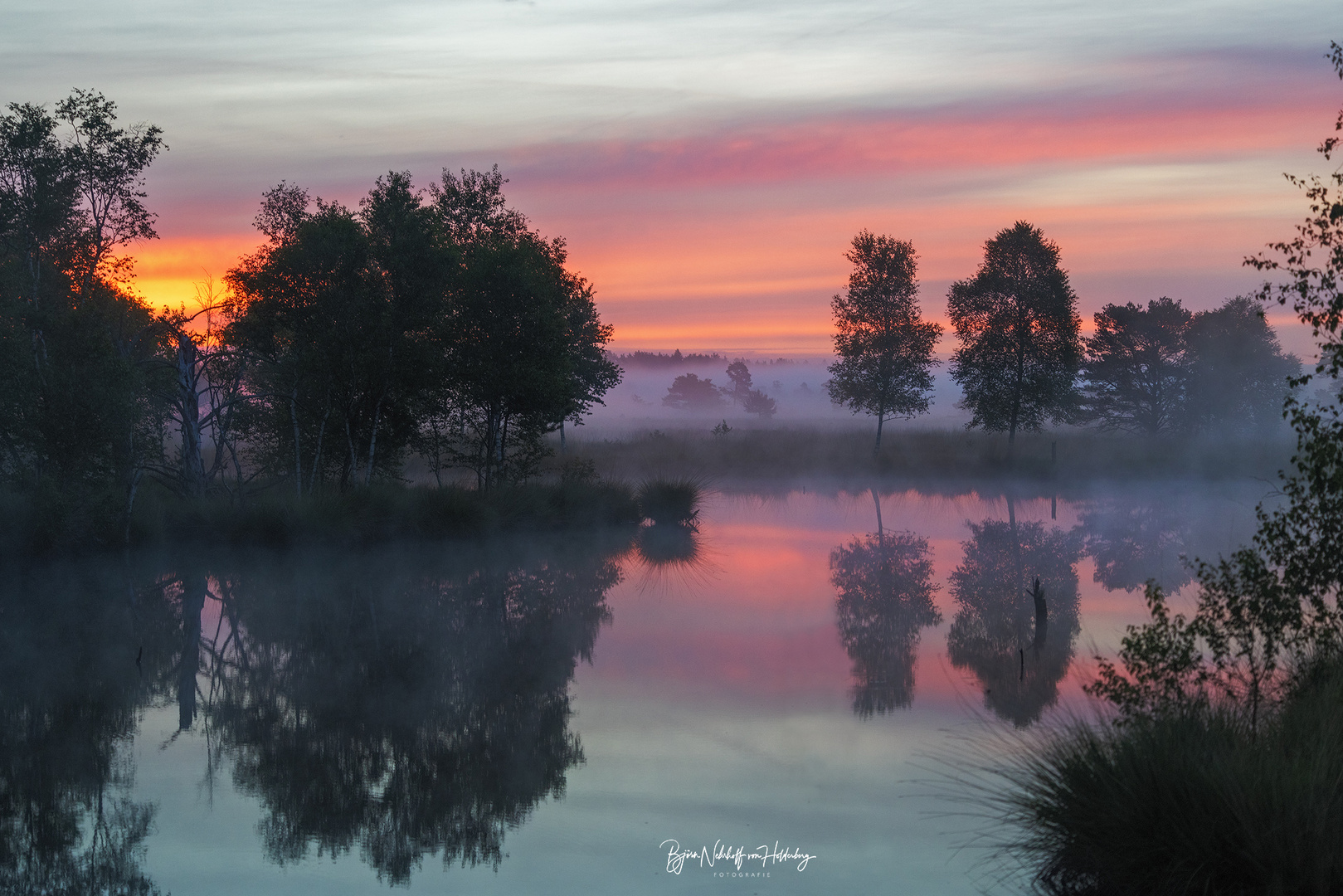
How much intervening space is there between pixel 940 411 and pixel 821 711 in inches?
6856

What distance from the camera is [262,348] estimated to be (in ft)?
92.2

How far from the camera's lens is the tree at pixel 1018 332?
4922cm

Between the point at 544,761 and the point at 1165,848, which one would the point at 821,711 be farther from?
the point at 1165,848

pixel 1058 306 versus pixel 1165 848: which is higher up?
pixel 1058 306

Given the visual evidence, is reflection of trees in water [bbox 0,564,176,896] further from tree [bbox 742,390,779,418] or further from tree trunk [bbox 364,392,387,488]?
tree [bbox 742,390,779,418]

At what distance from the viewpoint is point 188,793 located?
982 cm

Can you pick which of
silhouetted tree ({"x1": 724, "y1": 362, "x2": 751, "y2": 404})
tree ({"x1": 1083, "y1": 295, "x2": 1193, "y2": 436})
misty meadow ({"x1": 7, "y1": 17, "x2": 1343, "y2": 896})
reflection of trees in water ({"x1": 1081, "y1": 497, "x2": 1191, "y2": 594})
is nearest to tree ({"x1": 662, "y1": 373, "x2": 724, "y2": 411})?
silhouetted tree ({"x1": 724, "y1": 362, "x2": 751, "y2": 404})

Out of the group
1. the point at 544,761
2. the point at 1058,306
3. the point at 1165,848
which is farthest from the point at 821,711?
the point at 1058,306

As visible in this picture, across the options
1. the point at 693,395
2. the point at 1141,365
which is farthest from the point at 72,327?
the point at 693,395

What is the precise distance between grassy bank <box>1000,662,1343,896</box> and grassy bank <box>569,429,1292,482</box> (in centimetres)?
3865

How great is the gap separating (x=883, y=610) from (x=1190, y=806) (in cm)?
1268

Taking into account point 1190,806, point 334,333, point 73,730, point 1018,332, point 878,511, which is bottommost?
point 73,730

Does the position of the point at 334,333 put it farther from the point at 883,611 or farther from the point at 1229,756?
the point at 1229,756

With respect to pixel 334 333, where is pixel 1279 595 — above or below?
below
